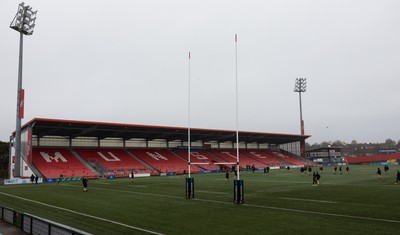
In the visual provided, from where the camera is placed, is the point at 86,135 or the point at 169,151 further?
the point at 169,151

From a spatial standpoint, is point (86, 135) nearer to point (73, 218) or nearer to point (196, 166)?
point (196, 166)

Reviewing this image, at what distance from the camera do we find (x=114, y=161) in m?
64.9

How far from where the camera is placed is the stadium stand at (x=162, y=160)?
68.3m

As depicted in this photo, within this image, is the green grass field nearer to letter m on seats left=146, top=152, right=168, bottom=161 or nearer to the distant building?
letter m on seats left=146, top=152, right=168, bottom=161

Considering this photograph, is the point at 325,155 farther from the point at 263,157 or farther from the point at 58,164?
the point at 58,164

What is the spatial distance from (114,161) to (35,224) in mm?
53234

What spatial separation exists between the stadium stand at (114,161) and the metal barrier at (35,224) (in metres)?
43.2

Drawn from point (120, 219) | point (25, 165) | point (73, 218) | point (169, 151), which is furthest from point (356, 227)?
point (169, 151)

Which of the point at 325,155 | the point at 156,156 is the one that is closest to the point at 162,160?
the point at 156,156

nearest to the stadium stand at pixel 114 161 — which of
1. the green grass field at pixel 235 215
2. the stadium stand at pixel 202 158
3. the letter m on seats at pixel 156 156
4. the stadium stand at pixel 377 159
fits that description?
the letter m on seats at pixel 156 156

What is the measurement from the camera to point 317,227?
552 inches

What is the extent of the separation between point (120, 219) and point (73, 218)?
8.10 ft

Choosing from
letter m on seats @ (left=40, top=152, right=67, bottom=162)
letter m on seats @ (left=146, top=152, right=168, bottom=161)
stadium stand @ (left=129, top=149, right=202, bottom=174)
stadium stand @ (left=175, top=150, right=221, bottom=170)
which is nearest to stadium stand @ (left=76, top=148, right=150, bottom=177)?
stadium stand @ (left=129, top=149, right=202, bottom=174)

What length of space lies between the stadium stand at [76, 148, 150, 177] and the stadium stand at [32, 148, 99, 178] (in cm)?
291
